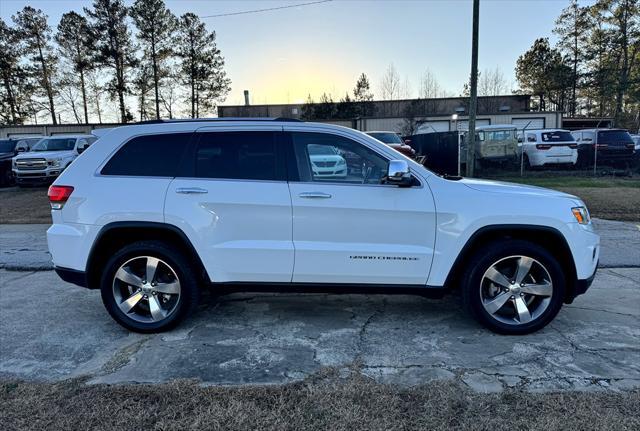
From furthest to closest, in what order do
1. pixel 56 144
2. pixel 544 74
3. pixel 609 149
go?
pixel 544 74, pixel 609 149, pixel 56 144

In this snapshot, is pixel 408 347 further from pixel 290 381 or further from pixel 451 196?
Answer: pixel 451 196

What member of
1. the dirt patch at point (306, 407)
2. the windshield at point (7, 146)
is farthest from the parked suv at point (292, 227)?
the windshield at point (7, 146)

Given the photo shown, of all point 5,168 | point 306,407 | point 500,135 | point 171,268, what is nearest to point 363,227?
point 306,407

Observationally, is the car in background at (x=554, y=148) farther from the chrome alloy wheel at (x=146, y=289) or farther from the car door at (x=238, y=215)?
the chrome alloy wheel at (x=146, y=289)

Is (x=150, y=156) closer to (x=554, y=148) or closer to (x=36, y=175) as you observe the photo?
(x=36, y=175)

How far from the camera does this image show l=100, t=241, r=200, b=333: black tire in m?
3.87

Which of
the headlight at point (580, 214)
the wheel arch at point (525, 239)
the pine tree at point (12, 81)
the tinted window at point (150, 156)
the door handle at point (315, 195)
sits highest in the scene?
the pine tree at point (12, 81)

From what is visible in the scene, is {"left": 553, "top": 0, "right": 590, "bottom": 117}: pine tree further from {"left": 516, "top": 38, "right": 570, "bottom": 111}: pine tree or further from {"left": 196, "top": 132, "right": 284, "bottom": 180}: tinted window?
{"left": 196, "top": 132, "right": 284, "bottom": 180}: tinted window

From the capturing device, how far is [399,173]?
11.7 ft

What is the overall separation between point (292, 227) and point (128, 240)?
1583 mm

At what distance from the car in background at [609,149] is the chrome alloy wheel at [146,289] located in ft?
60.4

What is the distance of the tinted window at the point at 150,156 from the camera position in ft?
12.9

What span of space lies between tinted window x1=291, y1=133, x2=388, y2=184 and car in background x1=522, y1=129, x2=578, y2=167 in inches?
622

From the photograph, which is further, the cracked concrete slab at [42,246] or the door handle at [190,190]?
the cracked concrete slab at [42,246]
